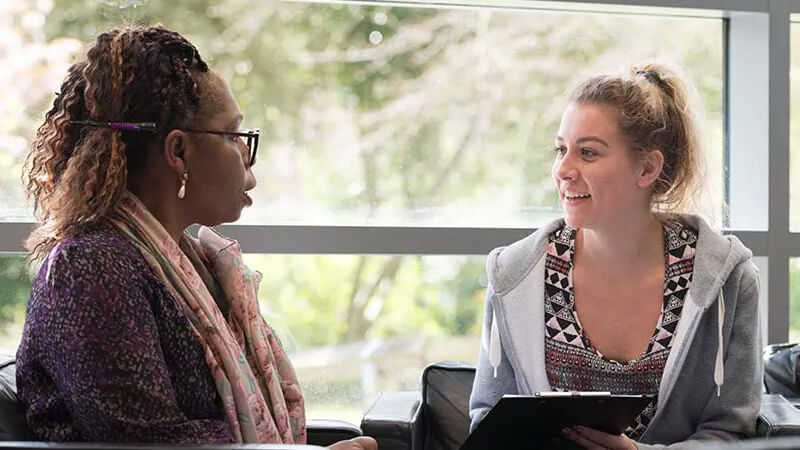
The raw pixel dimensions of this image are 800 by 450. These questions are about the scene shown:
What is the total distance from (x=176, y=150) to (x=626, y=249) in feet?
4.00

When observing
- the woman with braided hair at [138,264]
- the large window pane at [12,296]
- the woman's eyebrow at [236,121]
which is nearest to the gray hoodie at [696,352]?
the woman with braided hair at [138,264]

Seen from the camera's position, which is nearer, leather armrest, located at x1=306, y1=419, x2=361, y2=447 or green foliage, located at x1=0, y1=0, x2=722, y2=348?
leather armrest, located at x1=306, y1=419, x2=361, y2=447

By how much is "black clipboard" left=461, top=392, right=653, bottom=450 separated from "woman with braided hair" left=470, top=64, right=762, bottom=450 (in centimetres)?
18

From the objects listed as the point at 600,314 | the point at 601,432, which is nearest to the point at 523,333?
the point at 600,314

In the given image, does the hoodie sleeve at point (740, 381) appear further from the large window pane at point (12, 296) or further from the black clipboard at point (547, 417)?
the large window pane at point (12, 296)

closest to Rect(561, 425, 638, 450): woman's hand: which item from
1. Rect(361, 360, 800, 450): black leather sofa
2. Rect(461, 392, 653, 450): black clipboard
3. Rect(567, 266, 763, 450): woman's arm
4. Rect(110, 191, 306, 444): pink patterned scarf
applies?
Rect(461, 392, 653, 450): black clipboard

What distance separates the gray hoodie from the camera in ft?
8.13

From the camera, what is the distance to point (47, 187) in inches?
77.5

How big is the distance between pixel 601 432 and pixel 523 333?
1.19 feet

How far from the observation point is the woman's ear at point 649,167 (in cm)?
260

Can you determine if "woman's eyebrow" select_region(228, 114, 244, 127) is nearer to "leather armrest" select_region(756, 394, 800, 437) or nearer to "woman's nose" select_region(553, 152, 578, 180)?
"woman's nose" select_region(553, 152, 578, 180)

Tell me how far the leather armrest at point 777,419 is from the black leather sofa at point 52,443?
38.3 inches

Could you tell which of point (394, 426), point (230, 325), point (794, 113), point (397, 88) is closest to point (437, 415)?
point (394, 426)

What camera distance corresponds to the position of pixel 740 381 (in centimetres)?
250
